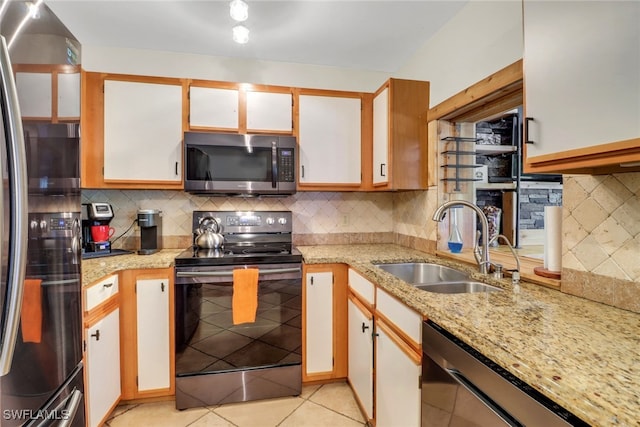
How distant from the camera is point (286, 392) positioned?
6.74 feet

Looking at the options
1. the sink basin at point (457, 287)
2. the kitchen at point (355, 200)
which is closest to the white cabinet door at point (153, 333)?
the kitchen at point (355, 200)

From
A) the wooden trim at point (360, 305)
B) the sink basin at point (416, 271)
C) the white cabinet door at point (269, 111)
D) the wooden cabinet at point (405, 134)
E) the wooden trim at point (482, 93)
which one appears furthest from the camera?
the white cabinet door at point (269, 111)

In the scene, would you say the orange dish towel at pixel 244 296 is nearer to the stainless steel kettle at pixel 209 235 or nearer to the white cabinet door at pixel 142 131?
the stainless steel kettle at pixel 209 235

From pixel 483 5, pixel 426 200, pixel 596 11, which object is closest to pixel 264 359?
pixel 426 200

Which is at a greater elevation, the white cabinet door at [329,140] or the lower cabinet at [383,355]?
the white cabinet door at [329,140]

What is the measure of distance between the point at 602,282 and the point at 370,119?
1.82m

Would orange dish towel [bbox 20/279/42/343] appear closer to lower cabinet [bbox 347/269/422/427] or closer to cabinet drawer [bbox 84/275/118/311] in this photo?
cabinet drawer [bbox 84/275/118/311]

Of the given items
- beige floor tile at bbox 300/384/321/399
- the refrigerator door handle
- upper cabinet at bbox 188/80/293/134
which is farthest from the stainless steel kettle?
the refrigerator door handle

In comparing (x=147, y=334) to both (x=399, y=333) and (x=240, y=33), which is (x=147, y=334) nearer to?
(x=399, y=333)

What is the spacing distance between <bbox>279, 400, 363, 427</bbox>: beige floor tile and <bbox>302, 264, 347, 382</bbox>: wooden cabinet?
0.22 meters

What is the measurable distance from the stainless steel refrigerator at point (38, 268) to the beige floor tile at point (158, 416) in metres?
0.80

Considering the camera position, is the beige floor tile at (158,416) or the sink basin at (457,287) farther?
the beige floor tile at (158,416)

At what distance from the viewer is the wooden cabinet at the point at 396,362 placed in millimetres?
1229

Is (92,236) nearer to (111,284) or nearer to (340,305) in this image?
(111,284)
